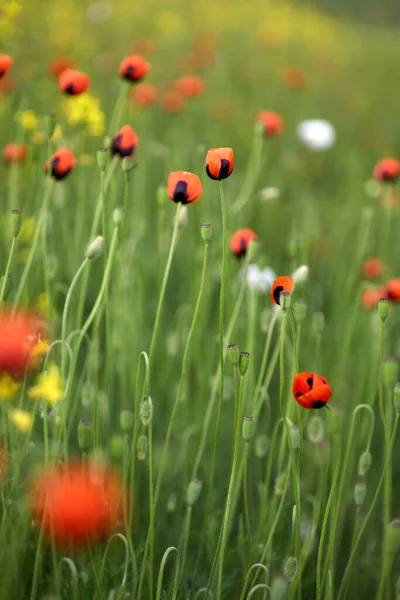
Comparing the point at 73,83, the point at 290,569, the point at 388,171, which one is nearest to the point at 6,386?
the point at 290,569

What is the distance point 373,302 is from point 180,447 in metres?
0.65

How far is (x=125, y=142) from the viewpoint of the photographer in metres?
1.37

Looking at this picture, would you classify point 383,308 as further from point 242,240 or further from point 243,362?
point 242,240

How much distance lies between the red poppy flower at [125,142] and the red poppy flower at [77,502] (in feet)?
1.99

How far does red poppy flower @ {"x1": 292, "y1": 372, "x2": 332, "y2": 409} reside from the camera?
3.27 ft

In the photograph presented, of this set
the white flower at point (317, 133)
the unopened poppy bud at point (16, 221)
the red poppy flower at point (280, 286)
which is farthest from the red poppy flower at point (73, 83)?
the white flower at point (317, 133)

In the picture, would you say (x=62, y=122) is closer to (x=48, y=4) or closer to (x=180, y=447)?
(x=180, y=447)

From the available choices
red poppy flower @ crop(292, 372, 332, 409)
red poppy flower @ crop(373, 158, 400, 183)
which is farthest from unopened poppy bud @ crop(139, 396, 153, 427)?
red poppy flower @ crop(373, 158, 400, 183)

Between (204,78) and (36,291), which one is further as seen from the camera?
(204,78)

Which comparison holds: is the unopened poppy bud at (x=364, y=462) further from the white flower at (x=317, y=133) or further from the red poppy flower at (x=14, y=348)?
the white flower at (x=317, y=133)

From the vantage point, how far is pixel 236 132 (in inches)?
143

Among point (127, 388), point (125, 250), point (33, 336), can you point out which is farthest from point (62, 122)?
point (33, 336)

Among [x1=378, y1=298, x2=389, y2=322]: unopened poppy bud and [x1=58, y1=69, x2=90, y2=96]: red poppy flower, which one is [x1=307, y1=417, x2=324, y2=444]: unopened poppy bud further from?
[x1=58, y1=69, x2=90, y2=96]: red poppy flower

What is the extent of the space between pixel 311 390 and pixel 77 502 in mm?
363
